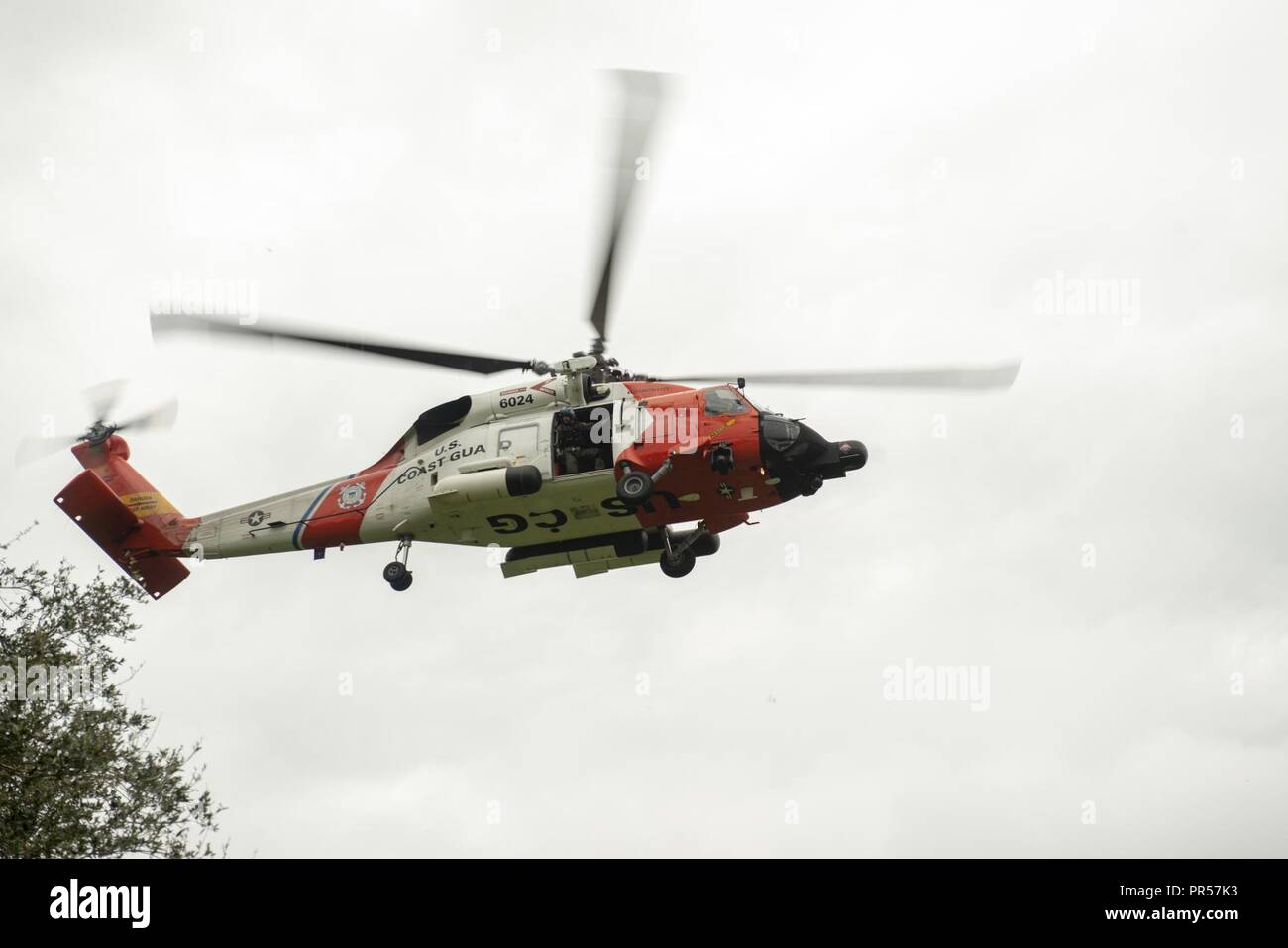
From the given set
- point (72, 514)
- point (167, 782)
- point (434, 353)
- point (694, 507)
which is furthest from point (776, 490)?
point (72, 514)

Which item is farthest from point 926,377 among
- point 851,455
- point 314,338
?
point 314,338

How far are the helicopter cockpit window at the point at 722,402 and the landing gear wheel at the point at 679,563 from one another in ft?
9.38

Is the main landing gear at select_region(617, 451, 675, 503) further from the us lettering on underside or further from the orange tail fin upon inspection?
the orange tail fin

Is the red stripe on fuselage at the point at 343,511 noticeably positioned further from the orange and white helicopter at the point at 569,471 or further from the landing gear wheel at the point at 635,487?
the landing gear wheel at the point at 635,487

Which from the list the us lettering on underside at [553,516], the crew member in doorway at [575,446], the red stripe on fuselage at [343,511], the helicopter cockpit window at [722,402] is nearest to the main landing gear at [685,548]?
the us lettering on underside at [553,516]

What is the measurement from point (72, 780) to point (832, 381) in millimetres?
13813

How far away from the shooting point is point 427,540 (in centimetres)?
2564

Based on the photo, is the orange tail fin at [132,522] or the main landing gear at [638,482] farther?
the orange tail fin at [132,522]

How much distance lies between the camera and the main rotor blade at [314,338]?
2352 cm

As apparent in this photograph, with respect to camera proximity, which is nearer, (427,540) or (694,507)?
(694,507)

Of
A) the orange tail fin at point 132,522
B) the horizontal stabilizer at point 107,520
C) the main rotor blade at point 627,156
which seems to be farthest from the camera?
the horizontal stabilizer at point 107,520

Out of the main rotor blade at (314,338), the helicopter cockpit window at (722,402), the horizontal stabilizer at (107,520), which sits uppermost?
the main rotor blade at (314,338)
